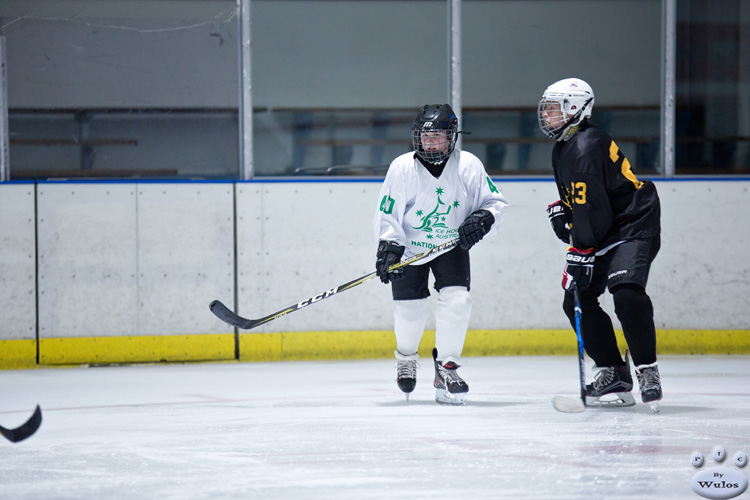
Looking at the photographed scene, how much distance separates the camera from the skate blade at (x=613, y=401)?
355 cm

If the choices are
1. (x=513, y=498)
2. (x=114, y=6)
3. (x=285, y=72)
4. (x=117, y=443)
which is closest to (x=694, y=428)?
(x=513, y=498)

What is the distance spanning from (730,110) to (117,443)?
4638mm

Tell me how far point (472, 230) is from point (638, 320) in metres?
0.67

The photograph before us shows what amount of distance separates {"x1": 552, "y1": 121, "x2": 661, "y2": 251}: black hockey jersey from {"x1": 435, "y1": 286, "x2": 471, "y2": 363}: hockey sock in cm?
50

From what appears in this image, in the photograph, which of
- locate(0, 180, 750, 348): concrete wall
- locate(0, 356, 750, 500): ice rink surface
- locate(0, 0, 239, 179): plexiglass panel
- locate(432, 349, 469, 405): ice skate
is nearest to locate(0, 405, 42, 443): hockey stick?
locate(0, 356, 750, 500): ice rink surface

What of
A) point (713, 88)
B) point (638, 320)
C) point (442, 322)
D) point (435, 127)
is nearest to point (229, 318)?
point (442, 322)

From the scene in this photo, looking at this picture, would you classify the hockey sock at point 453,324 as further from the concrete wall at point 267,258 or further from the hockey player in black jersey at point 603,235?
the concrete wall at point 267,258

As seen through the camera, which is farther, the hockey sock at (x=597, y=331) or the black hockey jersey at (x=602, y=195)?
the hockey sock at (x=597, y=331)

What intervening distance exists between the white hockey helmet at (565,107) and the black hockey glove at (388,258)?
0.70m

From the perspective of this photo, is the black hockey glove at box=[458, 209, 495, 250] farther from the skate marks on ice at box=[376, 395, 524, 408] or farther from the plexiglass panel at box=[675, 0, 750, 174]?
the plexiglass panel at box=[675, 0, 750, 174]

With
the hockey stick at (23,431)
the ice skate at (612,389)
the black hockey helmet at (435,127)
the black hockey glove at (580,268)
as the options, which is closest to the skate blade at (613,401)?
the ice skate at (612,389)

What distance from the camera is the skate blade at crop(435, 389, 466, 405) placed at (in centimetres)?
371

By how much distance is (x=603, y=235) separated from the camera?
3.41m

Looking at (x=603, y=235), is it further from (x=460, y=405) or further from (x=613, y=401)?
(x=460, y=405)
